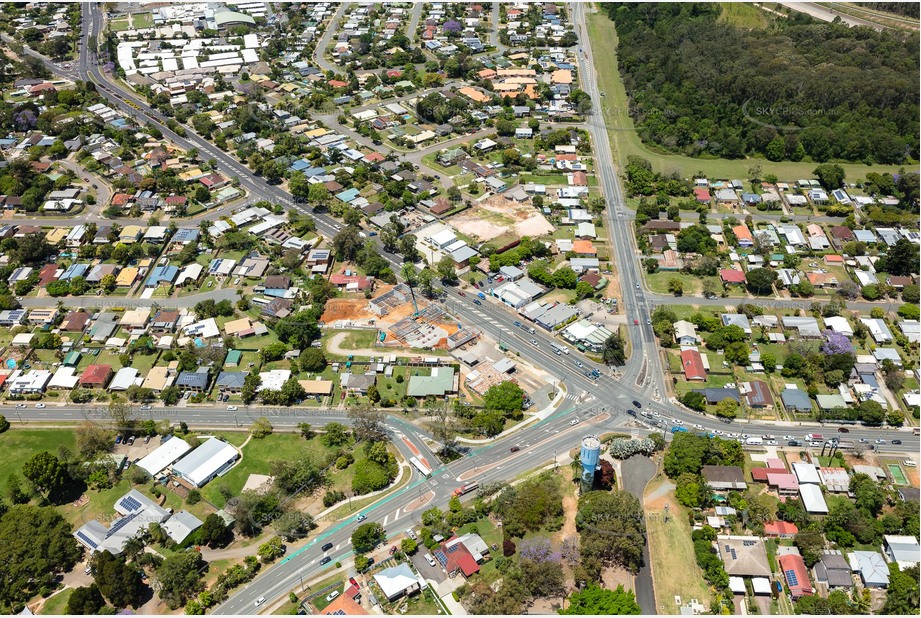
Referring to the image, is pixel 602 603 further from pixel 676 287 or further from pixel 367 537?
pixel 676 287

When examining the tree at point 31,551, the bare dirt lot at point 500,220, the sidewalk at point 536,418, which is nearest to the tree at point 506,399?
the sidewalk at point 536,418

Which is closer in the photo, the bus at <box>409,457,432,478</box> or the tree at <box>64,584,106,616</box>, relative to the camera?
the tree at <box>64,584,106,616</box>

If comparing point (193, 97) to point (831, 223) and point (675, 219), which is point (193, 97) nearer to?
point (675, 219)

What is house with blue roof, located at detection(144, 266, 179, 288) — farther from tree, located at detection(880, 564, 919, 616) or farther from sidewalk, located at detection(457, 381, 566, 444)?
tree, located at detection(880, 564, 919, 616)

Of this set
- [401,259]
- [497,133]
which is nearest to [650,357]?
[401,259]

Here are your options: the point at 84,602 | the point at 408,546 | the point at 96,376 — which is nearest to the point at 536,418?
the point at 408,546

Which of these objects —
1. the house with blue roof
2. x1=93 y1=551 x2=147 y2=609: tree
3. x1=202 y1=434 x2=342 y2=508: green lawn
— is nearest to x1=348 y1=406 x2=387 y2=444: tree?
x1=202 y1=434 x2=342 y2=508: green lawn

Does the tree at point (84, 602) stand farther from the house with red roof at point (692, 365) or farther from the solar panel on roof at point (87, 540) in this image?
the house with red roof at point (692, 365)
